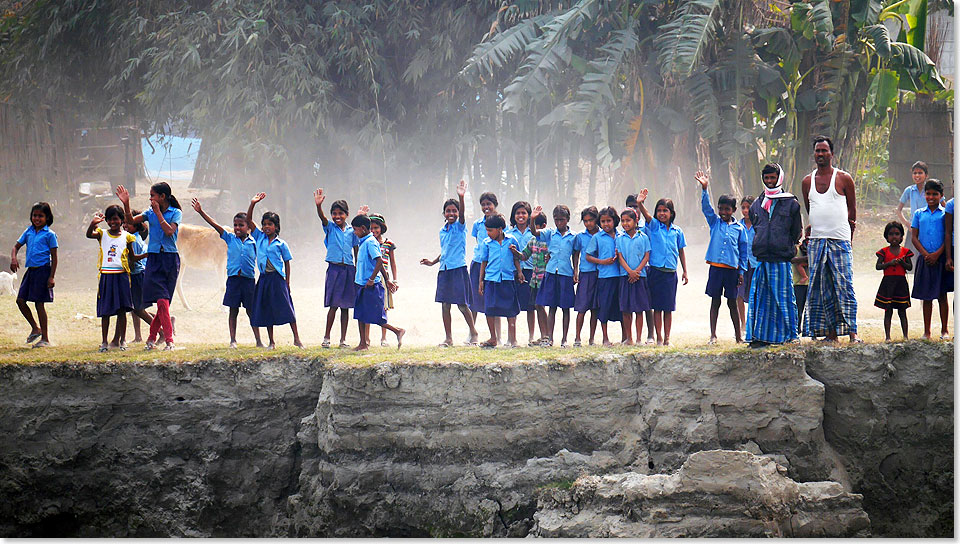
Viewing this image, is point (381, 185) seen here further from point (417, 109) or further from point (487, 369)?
point (487, 369)

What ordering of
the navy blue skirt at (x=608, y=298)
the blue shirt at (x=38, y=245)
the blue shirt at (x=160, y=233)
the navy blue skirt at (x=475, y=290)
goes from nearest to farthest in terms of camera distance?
the blue shirt at (x=160, y=233), the navy blue skirt at (x=608, y=298), the blue shirt at (x=38, y=245), the navy blue skirt at (x=475, y=290)

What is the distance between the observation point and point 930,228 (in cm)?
636

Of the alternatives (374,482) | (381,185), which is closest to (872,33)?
(374,482)

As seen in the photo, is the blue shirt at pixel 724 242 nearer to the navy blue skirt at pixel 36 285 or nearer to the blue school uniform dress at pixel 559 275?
the blue school uniform dress at pixel 559 275

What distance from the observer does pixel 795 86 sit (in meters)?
10.2

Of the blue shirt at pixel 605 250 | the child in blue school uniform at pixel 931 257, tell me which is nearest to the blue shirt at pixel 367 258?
the blue shirt at pixel 605 250

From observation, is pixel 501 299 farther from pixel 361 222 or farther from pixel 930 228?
pixel 930 228

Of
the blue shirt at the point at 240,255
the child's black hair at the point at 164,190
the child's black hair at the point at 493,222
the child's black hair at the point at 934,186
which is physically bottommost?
the blue shirt at the point at 240,255

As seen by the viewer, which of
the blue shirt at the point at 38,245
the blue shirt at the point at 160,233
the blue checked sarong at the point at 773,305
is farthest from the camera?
the blue shirt at the point at 38,245

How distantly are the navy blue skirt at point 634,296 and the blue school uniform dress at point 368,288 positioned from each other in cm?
179

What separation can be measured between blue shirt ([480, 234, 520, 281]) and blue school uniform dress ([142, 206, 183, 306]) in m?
2.29

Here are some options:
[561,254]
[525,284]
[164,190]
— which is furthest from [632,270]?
[164,190]

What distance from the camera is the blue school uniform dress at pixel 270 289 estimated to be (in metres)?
6.57

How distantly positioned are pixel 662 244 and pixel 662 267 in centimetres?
17
